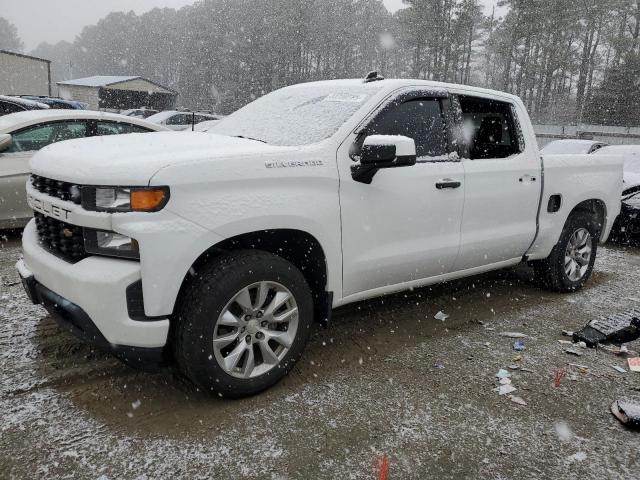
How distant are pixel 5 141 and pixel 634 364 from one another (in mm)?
6299

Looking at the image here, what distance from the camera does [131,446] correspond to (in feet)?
8.50

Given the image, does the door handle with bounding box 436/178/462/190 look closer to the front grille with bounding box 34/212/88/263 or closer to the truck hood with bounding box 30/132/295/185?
the truck hood with bounding box 30/132/295/185

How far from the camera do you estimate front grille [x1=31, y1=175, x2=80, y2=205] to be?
2686mm

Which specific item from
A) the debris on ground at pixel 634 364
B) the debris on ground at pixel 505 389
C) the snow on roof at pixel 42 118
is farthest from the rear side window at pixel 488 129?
the snow on roof at pixel 42 118

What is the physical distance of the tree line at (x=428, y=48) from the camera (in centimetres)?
3822

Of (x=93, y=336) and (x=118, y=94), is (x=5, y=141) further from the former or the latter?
(x=118, y=94)

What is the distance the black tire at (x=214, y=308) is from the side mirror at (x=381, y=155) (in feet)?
2.42

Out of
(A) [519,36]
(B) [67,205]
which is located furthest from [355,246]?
(A) [519,36]

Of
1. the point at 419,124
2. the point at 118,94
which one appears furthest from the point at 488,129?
the point at 118,94

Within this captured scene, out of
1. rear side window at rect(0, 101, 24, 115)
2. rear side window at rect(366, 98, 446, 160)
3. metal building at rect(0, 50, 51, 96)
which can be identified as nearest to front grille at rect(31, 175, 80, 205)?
rear side window at rect(366, 98, 446, 160)

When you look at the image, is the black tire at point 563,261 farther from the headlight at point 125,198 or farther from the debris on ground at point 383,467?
the headlight at point 125,198

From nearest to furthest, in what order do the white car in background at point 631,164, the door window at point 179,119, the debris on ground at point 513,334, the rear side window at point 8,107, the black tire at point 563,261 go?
1. the debris on ground at point 513,334
2. the black tire at point 563,261
3. the white car in background at point 631,164
4. the rear side window at point 8,107
5. the door window at point 179,119

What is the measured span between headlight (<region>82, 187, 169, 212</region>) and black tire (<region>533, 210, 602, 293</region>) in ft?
12.8

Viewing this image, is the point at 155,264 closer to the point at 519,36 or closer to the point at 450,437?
the point at 450,437
